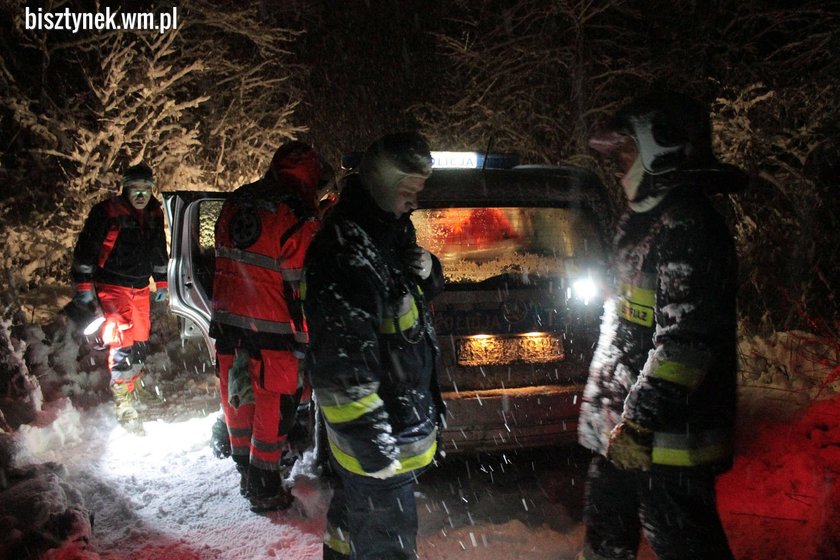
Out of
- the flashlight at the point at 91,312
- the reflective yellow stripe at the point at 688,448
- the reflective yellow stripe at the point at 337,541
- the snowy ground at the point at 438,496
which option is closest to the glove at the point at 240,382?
the snowy ground at the point at 438,496

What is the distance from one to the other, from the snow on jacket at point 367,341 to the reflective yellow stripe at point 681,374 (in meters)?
0.86

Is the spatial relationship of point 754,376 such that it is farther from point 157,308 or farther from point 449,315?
point 157,308

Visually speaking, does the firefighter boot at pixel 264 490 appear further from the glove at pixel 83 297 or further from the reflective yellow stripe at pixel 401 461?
the glove at pixel 83 297

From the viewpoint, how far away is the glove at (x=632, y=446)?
2.15 meters

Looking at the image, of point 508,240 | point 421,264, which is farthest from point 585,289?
point 421,264

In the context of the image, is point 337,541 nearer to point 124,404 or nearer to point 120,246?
point 124,404

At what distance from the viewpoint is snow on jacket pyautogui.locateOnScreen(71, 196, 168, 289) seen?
509cm

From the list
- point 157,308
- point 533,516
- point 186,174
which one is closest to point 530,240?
point 533,516

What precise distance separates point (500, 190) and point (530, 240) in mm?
393

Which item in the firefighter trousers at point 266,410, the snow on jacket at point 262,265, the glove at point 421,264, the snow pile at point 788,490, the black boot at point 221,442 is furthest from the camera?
the black boot at point 221,442

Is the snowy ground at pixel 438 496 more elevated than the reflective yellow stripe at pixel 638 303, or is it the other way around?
the reflective yellow stripe at pixel 638 303

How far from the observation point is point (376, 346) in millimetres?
2105

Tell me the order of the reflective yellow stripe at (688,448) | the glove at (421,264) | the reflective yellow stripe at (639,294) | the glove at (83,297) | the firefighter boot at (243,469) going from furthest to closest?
the glove at (83,297) → the firefighter boot at (243,469) → the glove at (421,264) → the reflective yellow stripe at (639,294) → the reflective yellow stripe at (688,448)

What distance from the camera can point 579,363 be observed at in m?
3.87
